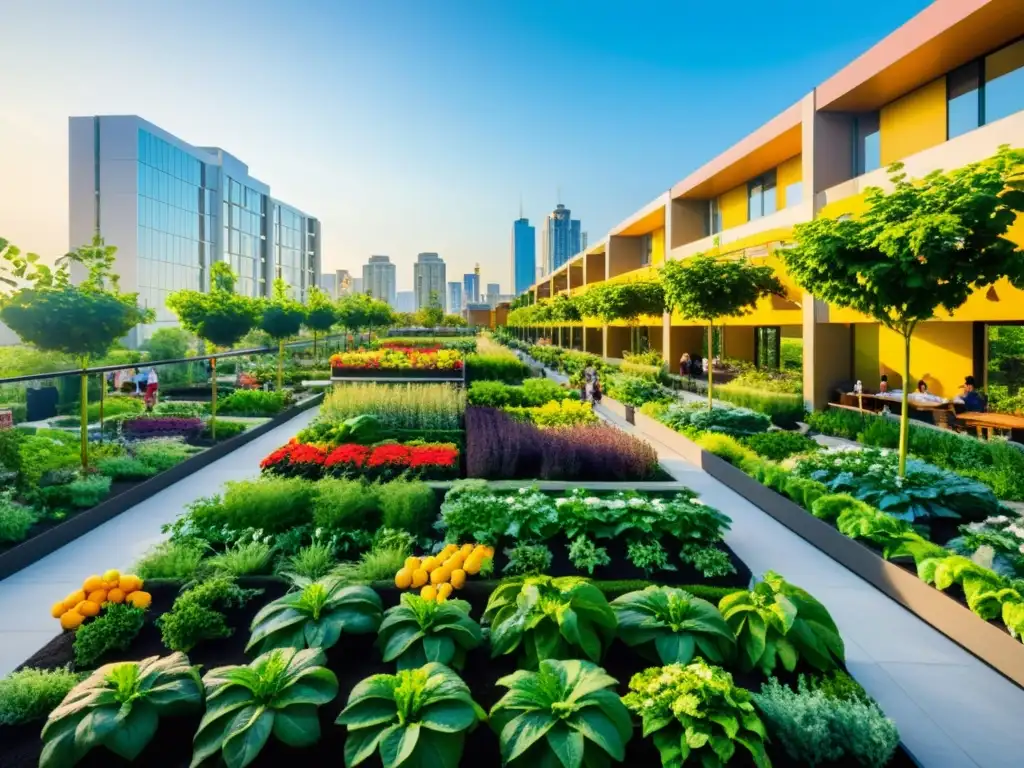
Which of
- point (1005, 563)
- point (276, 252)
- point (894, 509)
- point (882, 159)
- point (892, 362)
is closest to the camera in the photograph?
point (1005, 563)

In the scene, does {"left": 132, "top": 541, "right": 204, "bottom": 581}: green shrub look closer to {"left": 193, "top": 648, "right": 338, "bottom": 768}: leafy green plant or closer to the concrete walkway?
the concrete walkway

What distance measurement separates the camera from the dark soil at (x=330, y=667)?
2.79 m

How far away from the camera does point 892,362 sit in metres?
16.1

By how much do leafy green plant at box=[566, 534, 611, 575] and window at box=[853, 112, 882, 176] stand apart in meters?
14.5

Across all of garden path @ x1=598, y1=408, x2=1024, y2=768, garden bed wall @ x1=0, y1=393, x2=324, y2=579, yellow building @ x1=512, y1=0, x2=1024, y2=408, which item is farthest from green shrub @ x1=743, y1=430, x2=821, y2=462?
garden bed wall @ x1=0, y1=393, x2=324, y2=579

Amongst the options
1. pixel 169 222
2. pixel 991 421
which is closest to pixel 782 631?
pixel 991 421

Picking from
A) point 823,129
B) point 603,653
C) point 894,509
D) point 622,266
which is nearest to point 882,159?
point 823,129

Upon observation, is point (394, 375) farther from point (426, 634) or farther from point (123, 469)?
point (426, 634)

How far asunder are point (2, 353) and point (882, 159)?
23297mm

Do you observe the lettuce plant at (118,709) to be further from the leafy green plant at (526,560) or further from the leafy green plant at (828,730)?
the leafy green plant at (828,730)

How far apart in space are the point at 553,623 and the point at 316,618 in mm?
1353

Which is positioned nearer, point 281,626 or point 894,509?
point 281,626

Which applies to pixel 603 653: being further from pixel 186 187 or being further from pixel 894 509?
pixel 186 187

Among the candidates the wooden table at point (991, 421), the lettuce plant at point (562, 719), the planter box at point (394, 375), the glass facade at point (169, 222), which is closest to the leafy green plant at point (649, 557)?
the lettuce plant at point (562, 719)
